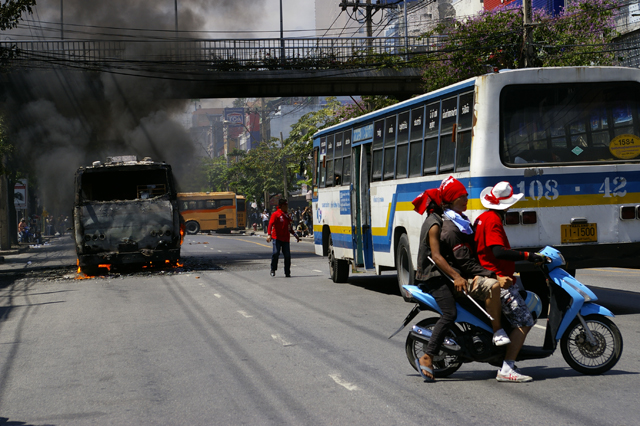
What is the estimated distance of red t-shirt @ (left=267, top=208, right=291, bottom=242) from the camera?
17.5m

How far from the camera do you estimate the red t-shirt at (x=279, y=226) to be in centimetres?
1755

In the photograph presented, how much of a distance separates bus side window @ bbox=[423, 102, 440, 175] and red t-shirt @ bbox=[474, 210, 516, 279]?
16.7ft

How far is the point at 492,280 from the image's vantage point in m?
6.06

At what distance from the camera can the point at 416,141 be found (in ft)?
39.8

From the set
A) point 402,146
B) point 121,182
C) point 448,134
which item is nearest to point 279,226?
point 402,146

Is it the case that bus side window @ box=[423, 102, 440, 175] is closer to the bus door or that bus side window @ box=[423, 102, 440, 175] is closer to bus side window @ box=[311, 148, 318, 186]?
the bus door

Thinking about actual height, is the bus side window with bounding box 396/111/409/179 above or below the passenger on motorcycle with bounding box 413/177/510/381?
above

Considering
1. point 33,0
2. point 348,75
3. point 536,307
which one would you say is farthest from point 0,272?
point 536,307

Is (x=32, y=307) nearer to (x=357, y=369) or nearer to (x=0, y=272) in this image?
(x=357, y=369)

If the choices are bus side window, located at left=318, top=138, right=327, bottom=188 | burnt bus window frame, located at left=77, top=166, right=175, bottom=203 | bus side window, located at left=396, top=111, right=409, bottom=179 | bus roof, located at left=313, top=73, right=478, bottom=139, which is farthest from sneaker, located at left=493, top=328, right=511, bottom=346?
burnt bus window frame, located at left=77, top=166, right=175, bottom=203

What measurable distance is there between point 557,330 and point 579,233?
3.91 meters

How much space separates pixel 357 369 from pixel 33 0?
56.4 feet

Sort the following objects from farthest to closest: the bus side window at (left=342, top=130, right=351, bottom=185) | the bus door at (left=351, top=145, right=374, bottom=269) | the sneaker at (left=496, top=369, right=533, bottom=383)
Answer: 1. the bus side window at (left=342, top=130, right=351, bottom=185)
2. the bus door at (left=351, top=145, right=374, bottom=269)
3. the sneaker at (left=496, top=369, right=533, bottom=383)

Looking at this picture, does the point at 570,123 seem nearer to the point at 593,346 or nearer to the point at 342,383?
the point at 593,346
